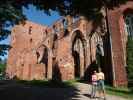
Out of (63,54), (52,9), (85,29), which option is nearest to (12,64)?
(63,54)

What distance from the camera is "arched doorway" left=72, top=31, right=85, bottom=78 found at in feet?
115

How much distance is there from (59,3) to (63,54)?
2830cm

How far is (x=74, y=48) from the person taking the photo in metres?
38.1

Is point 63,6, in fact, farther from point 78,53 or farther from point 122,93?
point 78,53

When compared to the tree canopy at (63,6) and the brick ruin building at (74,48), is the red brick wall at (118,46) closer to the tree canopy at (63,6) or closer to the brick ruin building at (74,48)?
the brick ruin building at (74,48)

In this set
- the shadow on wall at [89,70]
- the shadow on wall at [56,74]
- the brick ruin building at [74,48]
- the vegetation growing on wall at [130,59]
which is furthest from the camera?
the shadow on wall at [56,74]

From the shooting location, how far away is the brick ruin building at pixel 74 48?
25.3 metres

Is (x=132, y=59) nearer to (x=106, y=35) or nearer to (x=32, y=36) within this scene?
(x=106, y=35)

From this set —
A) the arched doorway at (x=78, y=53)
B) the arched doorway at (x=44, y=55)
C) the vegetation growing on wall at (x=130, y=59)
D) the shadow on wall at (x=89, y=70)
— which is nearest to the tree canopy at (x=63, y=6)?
the vegetation growing on wall at (x=130, y=59)

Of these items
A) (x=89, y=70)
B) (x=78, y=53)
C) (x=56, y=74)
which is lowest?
(x=56, y=74)

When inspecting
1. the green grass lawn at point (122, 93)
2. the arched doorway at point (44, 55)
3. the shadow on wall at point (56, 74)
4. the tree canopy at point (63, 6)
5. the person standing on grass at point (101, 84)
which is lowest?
the green grass lawn at point (122, 93)

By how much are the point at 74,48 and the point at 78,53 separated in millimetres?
1321

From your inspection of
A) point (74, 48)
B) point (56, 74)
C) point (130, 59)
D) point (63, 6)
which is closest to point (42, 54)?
point (74, 48)

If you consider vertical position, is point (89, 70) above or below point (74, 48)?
below
